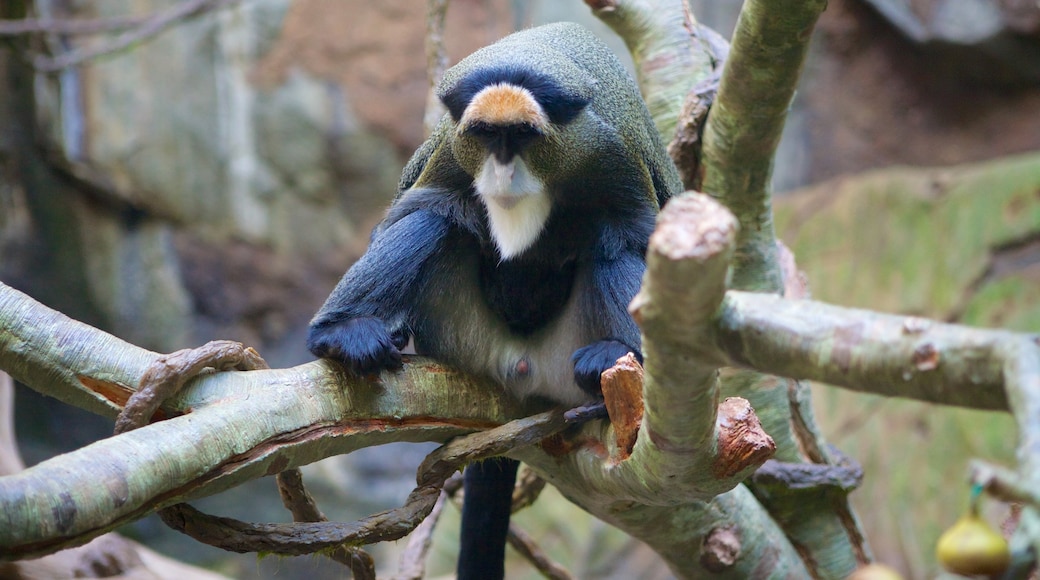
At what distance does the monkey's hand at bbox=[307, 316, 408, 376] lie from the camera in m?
2.53

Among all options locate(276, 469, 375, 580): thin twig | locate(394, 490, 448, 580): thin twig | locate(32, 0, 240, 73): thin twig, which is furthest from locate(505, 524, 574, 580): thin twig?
locate(32, 0, 240, 73): thin twig

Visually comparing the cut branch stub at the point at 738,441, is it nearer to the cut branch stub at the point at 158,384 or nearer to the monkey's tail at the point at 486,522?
the monkey's tail at the point at 486,522

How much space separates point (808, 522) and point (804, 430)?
0.37m

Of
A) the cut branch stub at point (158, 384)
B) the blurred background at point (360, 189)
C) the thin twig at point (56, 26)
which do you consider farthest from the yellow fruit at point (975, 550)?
the thin twig at point (56, 26)

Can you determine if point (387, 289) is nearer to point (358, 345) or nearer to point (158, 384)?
point (358, 345)

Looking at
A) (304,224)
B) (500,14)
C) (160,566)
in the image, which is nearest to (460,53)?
(500,14)

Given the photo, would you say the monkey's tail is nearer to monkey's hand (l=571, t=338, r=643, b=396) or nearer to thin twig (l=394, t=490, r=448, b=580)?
thin twig (l=394, t=490, r=448, b=580)

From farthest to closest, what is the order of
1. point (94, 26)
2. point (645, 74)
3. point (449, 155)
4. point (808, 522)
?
1. point (94, 26)
2. point (645, 74)
3. point (808, 522)
4. point (449, 155)

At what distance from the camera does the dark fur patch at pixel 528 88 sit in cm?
274

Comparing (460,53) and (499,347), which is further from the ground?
(460,53)

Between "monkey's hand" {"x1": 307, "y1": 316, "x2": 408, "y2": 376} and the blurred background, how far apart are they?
4966 millimetres

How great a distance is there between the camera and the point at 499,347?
3025mm

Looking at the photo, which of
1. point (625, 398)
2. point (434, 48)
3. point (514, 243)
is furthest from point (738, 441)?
point (434, 48)

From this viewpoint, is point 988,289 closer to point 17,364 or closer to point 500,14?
point 500,14
